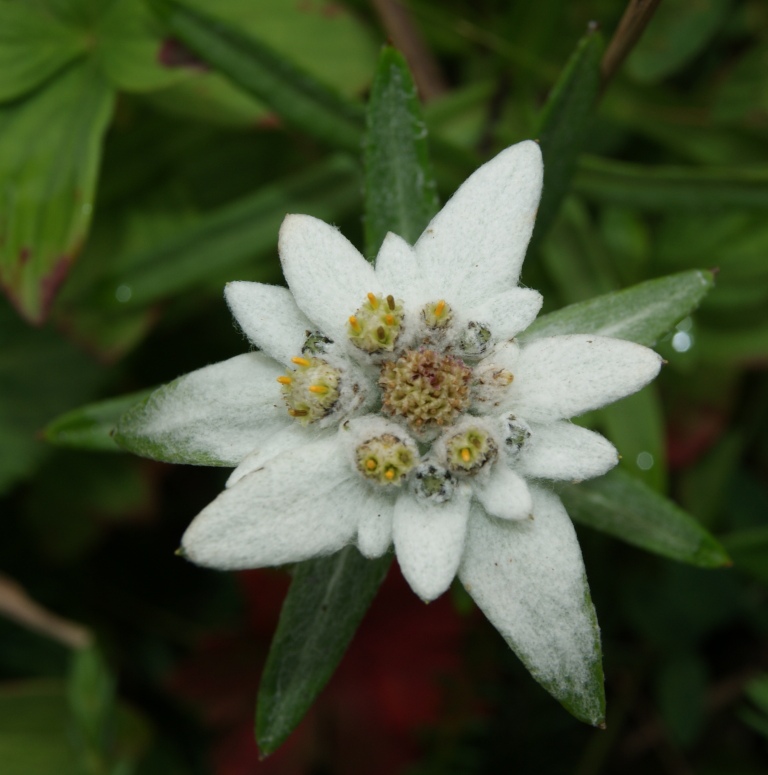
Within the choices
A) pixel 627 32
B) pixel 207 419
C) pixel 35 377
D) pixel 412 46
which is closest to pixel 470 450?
pixel 207 419

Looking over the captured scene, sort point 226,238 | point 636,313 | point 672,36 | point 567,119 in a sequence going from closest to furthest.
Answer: point 636,313 → point 567,119 → point 226,238 → point 672,36

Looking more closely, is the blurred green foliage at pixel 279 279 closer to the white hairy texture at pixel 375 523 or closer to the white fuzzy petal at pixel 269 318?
the white fuzzy petal at pixel 269 318

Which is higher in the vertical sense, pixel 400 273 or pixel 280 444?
pixel 400 273

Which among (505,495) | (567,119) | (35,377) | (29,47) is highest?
(29,47)

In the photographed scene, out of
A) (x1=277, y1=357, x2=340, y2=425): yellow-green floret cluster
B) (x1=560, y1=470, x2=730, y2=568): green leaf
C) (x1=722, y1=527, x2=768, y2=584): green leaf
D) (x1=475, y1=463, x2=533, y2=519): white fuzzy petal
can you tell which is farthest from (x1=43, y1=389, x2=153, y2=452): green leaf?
(x1=722, y1=527, x2=768, y2=584): green leaf

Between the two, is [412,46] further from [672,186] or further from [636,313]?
[636,313]

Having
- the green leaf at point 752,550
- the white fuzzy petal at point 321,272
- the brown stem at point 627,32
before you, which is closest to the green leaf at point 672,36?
the brown stem at point 627,32

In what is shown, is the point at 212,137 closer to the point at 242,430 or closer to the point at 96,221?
the point at 96,221
